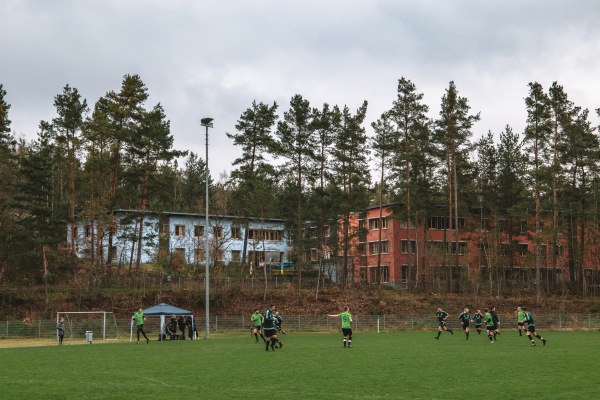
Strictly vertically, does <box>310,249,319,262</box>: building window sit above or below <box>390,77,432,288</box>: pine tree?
below

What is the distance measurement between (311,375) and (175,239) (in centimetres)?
6717

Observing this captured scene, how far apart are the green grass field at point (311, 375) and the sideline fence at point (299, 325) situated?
24064 millimetres

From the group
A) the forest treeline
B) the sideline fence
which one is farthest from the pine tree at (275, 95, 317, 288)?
the sideline fence

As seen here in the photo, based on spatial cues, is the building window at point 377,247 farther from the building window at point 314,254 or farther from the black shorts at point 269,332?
the black shorts at point 269,332

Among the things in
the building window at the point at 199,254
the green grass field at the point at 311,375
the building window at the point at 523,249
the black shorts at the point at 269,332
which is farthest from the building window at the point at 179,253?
the green grass field at the point at 311,375

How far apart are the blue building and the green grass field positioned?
35.4 meters

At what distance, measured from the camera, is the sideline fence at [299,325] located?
49.8 meters

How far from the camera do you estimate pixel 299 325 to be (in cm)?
5556

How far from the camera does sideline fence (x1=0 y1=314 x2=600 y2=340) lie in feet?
164

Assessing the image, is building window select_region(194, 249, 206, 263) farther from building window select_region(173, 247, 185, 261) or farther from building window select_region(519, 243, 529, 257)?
building window select_region(519, 243, 529, 257)

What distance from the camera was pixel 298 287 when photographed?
2859 inches

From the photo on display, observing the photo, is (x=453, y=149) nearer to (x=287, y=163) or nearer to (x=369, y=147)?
(x=369, y=147)

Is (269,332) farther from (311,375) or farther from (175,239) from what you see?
(175,239)

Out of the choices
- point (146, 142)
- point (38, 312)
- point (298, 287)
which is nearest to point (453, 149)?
point (298, 287)
